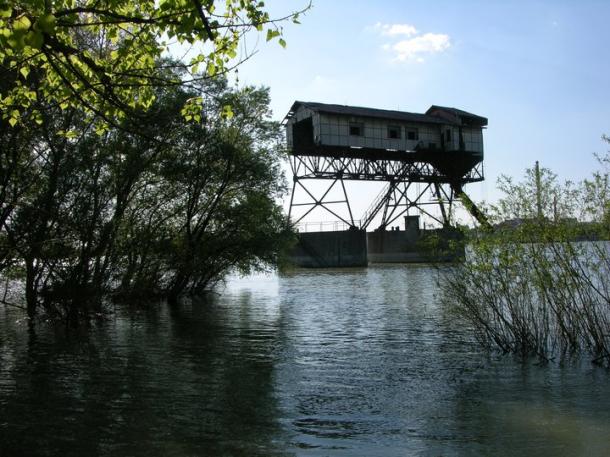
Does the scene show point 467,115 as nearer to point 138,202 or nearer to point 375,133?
point 375,133

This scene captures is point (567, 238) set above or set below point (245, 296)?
above

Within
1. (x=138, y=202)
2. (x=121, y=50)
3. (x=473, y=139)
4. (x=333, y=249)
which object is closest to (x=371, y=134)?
(x=473, y=139)

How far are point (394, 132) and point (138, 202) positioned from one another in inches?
1464

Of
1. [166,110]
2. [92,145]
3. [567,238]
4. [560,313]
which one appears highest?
[166,110]

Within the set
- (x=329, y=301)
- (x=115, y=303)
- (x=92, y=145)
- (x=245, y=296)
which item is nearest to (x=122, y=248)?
(x=115, y=303)

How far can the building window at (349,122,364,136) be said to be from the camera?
2053 inches

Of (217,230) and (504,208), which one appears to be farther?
(217,230)

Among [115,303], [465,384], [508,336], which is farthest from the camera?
[115,303]

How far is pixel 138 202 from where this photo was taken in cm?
2100

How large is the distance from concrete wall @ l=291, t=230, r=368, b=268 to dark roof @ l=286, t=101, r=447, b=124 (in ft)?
38.3

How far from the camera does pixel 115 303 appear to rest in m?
21.1

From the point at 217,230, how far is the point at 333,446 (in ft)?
64.4

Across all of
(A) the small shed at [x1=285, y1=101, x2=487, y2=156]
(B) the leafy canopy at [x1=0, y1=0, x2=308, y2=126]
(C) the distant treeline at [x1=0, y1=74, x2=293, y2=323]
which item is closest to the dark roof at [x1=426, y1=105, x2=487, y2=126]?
(A) the small shed at [x1=285, y1=101, x2=487, y2=156]

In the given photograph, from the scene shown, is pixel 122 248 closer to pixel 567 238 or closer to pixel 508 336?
pixel 508 336
